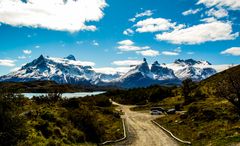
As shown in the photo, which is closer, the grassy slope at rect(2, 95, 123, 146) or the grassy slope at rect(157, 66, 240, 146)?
the grassy slope at rect(2, 95, 123, 146)

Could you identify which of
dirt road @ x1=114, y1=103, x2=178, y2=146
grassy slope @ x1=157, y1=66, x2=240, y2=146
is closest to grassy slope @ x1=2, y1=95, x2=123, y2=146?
dirt road @ x1=114, y1=103, x2=178, y2=146

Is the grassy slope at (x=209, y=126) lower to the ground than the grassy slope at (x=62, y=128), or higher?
lower

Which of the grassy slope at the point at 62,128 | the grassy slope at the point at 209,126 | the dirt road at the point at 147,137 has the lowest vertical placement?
the dirt road at the point at 147,137

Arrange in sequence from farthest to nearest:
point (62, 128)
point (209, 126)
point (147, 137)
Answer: point (209, 126) < point (147, 137) < point (62, 128)

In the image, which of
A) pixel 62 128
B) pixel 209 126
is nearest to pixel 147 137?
pixel 209 126

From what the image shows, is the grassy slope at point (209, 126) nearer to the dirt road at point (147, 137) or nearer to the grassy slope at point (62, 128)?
the dirt road at point (147, 137)

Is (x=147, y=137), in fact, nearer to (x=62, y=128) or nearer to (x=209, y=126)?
(x=209, y=126)

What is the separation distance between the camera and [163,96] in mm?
131375

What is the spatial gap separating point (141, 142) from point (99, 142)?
5.84 meters

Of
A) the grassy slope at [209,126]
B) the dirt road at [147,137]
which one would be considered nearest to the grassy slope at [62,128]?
the dirt road at [147,137]

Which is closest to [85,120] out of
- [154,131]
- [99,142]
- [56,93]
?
[99,142]

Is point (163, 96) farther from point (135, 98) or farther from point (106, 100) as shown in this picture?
point (106, 100)

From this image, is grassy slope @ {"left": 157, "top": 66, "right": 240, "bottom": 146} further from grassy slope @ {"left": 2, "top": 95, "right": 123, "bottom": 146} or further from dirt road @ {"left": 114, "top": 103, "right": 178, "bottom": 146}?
grassy slope @ {"left": 2, "top": 95, "right": 123, "bottom": 146}

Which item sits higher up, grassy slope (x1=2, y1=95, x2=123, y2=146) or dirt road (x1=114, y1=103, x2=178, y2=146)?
grassy slope (x1=2, y1=95, x2=123, y2=146)
